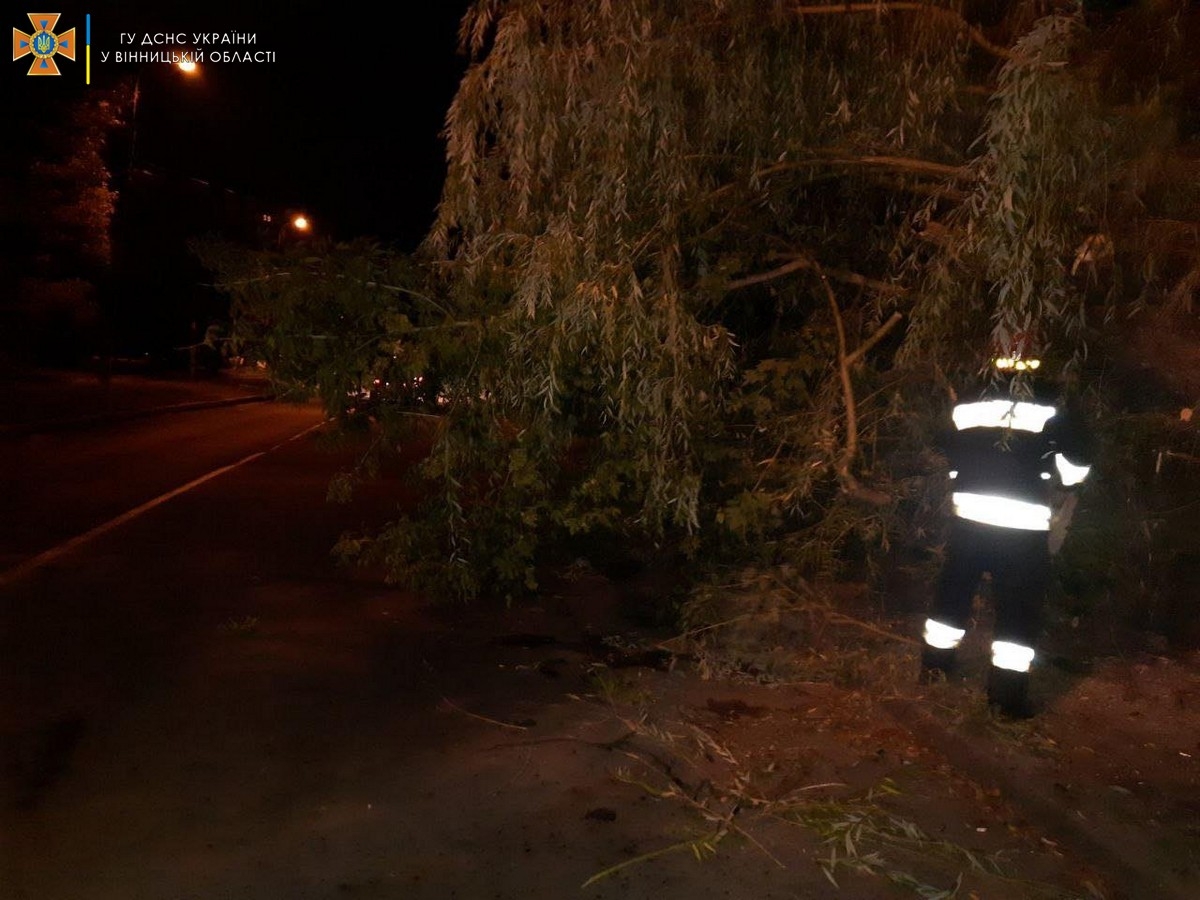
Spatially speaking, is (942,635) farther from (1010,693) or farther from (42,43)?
(42,43)

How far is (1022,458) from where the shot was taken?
5.54 m

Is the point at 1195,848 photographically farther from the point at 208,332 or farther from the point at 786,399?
the point at 208,332

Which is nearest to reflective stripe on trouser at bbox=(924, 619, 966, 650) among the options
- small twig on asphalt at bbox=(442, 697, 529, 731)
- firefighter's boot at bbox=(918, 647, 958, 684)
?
firefighter's boot at bbox=(918, 647, 958, 684)

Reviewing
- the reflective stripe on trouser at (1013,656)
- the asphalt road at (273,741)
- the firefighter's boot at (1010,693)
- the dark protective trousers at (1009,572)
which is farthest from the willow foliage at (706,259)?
the firefighter's boot at (1010,693)

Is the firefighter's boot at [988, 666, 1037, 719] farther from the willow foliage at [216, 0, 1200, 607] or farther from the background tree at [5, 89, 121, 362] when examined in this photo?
the background tree at [5, 89, 121, 362]

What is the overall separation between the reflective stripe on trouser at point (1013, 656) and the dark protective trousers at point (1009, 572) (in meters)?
0.03

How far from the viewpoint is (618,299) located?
20.7ft

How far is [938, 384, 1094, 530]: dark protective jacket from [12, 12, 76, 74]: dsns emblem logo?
24428 millimetres

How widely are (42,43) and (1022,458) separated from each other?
25097 millimetres

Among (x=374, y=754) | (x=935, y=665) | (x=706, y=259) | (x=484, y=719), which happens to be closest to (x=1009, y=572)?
(x=935, y=665)

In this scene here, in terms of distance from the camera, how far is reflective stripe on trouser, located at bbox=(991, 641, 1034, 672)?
5586 millimetres

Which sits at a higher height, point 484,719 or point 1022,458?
Answer: point 1022,458

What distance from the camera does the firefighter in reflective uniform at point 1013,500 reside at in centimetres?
554

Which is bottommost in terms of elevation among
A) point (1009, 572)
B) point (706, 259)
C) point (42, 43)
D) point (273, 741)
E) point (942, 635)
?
point (273, 741)
